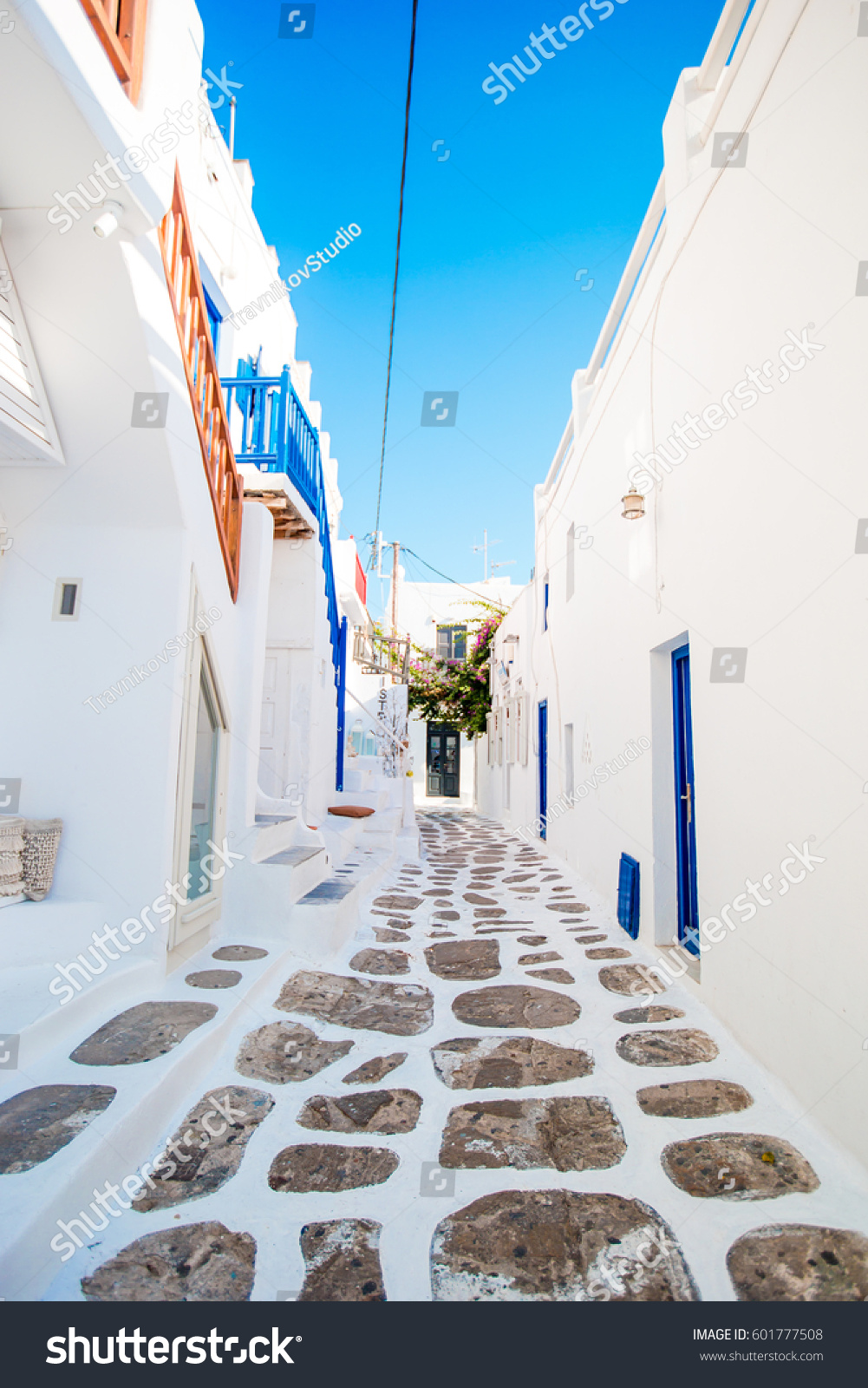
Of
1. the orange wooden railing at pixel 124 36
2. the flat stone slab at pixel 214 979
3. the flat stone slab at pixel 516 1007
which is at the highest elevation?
the orange wooden railing at pixel 124 36

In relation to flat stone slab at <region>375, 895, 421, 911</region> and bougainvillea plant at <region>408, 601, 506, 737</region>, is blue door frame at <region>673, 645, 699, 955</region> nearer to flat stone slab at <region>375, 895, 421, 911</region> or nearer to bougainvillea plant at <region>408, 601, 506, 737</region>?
flat stone slab at <region>375, 895, 421, 911</region>

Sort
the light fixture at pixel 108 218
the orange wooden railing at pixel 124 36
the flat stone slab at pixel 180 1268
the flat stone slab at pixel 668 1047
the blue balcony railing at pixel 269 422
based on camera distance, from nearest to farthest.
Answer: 1. the flat stone slab at pixel 180 1268
2. the orange wooden railing at pixel 124 36
3. the light fixture at pixel 108 218
4. the flat stone slab at pixel 668 1047
5. the blue balcony railing at pixel 269 422

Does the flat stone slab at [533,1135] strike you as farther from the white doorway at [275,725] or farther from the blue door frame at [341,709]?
the blue door frame at [341,709]

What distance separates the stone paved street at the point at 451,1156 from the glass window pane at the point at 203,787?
526mm

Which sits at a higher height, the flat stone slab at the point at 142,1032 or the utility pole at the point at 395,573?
the utility pole at the point at 395,573

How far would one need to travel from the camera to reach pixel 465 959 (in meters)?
4.69

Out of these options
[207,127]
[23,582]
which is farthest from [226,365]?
[23,582]

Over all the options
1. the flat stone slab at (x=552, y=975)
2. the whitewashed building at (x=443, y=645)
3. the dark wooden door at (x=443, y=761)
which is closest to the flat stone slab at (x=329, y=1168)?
→ the flat stone slab at (x=552, y=975)

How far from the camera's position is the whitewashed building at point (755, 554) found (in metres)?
2.45

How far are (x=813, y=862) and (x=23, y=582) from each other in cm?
399

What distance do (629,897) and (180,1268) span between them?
390cm

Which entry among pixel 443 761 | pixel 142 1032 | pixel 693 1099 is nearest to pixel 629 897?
pixel 693 1099
